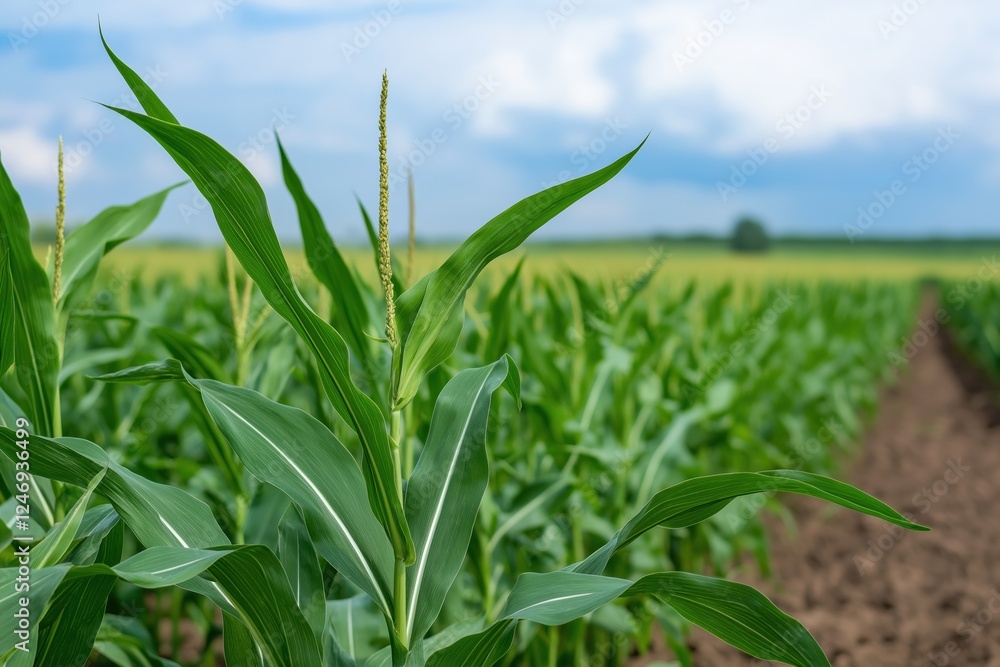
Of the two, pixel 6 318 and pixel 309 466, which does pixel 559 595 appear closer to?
pixel 309 466

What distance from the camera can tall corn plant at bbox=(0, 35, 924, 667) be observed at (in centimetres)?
120

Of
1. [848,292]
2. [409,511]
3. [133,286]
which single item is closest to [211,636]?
[409,511]

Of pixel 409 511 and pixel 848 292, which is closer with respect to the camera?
pixel 409 511

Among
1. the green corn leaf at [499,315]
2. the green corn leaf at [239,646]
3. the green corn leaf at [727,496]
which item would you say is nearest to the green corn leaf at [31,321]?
the green corn leaf at [239,646]

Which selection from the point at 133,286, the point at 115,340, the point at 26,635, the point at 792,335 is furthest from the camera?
the point at 792,335

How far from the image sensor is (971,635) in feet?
11.1

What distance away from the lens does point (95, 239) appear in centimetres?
197

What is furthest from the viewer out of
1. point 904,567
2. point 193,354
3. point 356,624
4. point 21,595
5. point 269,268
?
point 904,567

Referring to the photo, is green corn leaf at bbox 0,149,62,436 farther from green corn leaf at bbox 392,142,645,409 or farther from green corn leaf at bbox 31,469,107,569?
green corn leaf at bbox 392,142,645,409

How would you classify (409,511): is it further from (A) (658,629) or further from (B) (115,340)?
(B) (115,340)

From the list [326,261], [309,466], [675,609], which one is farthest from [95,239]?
[675,609]

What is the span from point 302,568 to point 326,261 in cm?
59

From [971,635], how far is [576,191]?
3.19 m

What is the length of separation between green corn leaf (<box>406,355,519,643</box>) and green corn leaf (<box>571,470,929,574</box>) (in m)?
0.26
